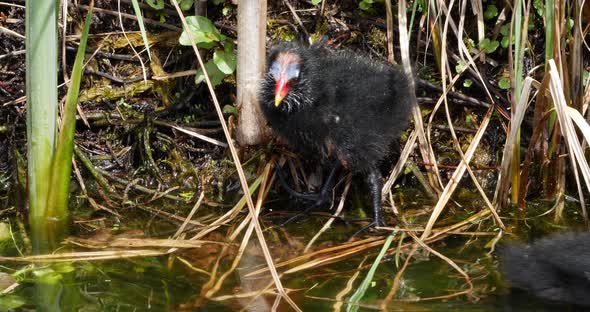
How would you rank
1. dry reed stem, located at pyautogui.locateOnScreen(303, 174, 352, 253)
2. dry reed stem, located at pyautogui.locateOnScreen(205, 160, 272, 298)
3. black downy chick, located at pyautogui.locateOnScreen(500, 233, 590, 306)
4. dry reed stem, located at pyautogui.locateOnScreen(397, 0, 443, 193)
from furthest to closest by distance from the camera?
dry reed stem, located at pyautogui.locateOnScreen(397, 0, 443, 193) → dry reed stem, located at pyautogui.locateOnScreen(303, 174, 352, 253) → dry reed stem, located at pyautogui.locateOnScreen(205, 160, 272, 298) → black downy chick, located at pyautogui.locateOnScreen(500, 233, 590, 306)

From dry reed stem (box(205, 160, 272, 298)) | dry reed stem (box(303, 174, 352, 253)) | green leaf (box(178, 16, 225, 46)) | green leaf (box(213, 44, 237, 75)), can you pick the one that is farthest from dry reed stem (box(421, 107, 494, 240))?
green leaf (box(178, 16, 225, 46))

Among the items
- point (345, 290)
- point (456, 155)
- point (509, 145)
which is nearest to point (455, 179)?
point (509, 145)

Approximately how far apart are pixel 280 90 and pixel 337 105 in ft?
0.88

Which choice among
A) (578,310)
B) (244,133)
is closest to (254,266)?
(244,133)

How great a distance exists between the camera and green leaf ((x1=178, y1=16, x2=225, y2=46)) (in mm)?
3726

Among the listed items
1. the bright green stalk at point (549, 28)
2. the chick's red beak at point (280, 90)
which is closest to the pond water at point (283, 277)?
the chick's red beak at point (280, 90)

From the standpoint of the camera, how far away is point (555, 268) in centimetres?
266

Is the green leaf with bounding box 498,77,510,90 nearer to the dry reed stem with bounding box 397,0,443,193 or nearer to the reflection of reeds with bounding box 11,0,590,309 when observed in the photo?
the reflection of reeds with bounding box 11,0,590,309

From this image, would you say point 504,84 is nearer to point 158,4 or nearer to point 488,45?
point 488,45

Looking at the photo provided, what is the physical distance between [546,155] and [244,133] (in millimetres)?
1384

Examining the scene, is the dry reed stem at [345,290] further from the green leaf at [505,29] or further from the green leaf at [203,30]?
the green leaf at [505,29]

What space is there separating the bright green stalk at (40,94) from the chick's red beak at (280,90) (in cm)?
89

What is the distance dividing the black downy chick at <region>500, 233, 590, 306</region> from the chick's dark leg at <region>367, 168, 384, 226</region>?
2.62ft

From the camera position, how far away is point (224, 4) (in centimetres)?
408
